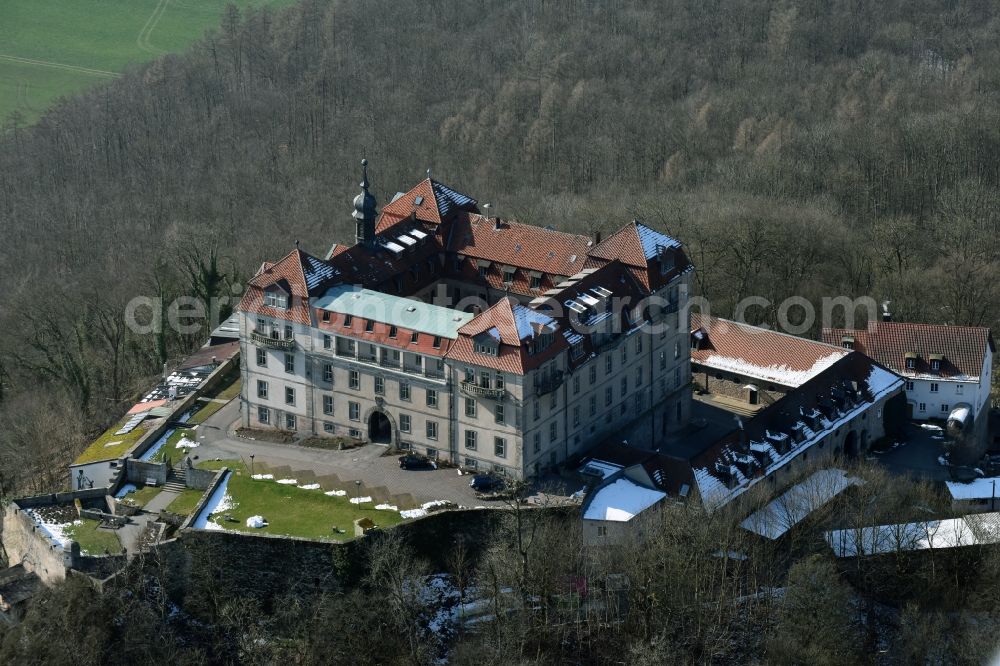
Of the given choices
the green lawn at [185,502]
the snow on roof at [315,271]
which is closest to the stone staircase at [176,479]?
the green lawn at [185,502]

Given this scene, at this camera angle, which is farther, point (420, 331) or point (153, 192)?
point (153, 192)

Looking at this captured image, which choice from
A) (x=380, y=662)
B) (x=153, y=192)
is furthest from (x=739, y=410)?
(x=153, y=192)

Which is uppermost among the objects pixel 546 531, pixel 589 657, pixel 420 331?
pixel 420 331

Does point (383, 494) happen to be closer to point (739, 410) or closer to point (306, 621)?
point (306, 621)

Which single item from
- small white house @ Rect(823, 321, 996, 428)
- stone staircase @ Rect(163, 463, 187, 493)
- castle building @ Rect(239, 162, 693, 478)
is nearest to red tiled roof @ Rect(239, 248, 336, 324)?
castle building @ Rect(239, 162, 693, 478)

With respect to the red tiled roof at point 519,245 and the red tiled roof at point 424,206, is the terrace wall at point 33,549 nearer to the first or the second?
the red tiled roof at point 424,206

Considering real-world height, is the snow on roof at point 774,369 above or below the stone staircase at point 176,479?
above
